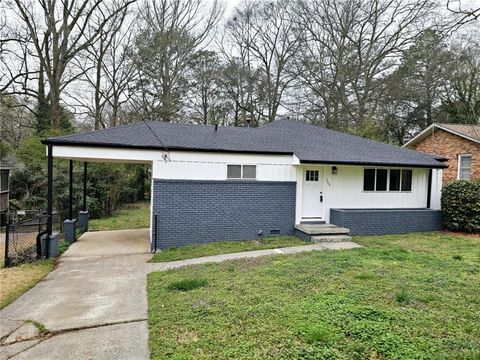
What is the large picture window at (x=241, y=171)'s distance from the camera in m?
Result: 10.6

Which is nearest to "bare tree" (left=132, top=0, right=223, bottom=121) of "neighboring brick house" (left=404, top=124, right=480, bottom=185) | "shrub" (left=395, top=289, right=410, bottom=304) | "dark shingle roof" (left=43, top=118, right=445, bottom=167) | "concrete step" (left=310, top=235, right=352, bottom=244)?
"dark shingle roof" (left=43, top=118, right=445, bottom=167)

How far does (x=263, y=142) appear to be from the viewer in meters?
11.8

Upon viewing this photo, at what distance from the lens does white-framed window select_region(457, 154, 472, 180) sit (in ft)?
58.0

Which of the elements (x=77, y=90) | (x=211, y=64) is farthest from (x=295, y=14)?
(x=77, y=90)

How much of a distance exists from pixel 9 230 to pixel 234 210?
19.9 feet

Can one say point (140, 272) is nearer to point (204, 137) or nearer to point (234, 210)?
point (234, 210)

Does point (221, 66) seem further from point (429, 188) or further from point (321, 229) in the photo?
point (321, 229)

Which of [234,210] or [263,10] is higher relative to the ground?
[263,10]

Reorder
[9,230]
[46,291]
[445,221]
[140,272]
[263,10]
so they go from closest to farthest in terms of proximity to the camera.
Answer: [46,291] → [140,272] → [9,230] → [445,221] → [263,10]

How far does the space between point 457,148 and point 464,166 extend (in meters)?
1.07

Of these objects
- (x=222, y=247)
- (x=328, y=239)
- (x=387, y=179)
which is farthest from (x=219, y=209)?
(x=387, y=179)

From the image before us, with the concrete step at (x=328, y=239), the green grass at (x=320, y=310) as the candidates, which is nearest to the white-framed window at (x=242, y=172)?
the concrete step at (x=328, y=239)

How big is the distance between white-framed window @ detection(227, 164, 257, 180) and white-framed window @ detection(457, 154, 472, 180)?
45.2 feet

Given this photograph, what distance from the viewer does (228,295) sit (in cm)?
533
